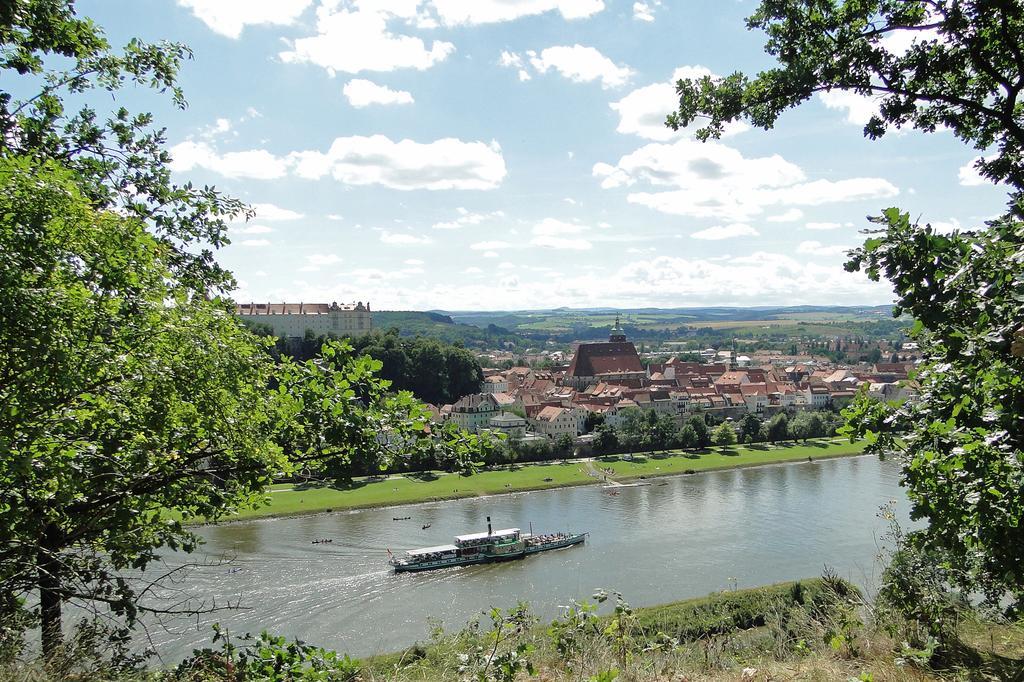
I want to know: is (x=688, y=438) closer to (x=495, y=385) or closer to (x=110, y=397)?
(x=495, y=385)

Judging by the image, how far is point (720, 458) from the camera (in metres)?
33.3

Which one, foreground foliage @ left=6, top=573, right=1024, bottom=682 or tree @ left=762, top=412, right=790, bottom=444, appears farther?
tree @ left=762, top=412, right=790, bottom=444

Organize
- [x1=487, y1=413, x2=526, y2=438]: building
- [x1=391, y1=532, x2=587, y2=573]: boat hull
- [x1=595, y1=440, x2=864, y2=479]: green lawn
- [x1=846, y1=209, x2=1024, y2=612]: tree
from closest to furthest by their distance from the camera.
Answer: [x1=846, y1=209, x2=1024, y2=612]: tree < [x1=391, y1=532, x2=587, y2=573]: boat hull < [x1=595, y1=440, x2=864, y2=479]: green lawn < [x1=487, y1=413, x2=526, y2=438]: building

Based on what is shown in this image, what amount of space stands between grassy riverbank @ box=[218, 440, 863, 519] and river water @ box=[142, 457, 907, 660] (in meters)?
1.11

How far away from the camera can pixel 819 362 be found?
276 ft

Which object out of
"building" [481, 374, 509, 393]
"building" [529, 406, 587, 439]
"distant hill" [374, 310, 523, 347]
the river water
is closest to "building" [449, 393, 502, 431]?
"building" [529, 406, 587, 439]

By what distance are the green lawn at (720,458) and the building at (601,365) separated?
1047 inches

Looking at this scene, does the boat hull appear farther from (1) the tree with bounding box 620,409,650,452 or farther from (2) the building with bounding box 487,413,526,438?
(2) the building with bounding box 487,413,526,438

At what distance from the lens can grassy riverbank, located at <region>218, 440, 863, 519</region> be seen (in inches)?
989

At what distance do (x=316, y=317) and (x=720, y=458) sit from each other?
3992 centimetres

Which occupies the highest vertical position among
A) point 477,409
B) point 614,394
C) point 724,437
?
point 614,394

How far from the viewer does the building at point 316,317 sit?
6200 centimetres

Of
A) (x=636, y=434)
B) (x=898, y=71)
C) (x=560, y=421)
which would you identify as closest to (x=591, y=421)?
(x=560, y=421)

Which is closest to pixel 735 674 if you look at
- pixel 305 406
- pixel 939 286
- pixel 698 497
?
pixel 939 286
